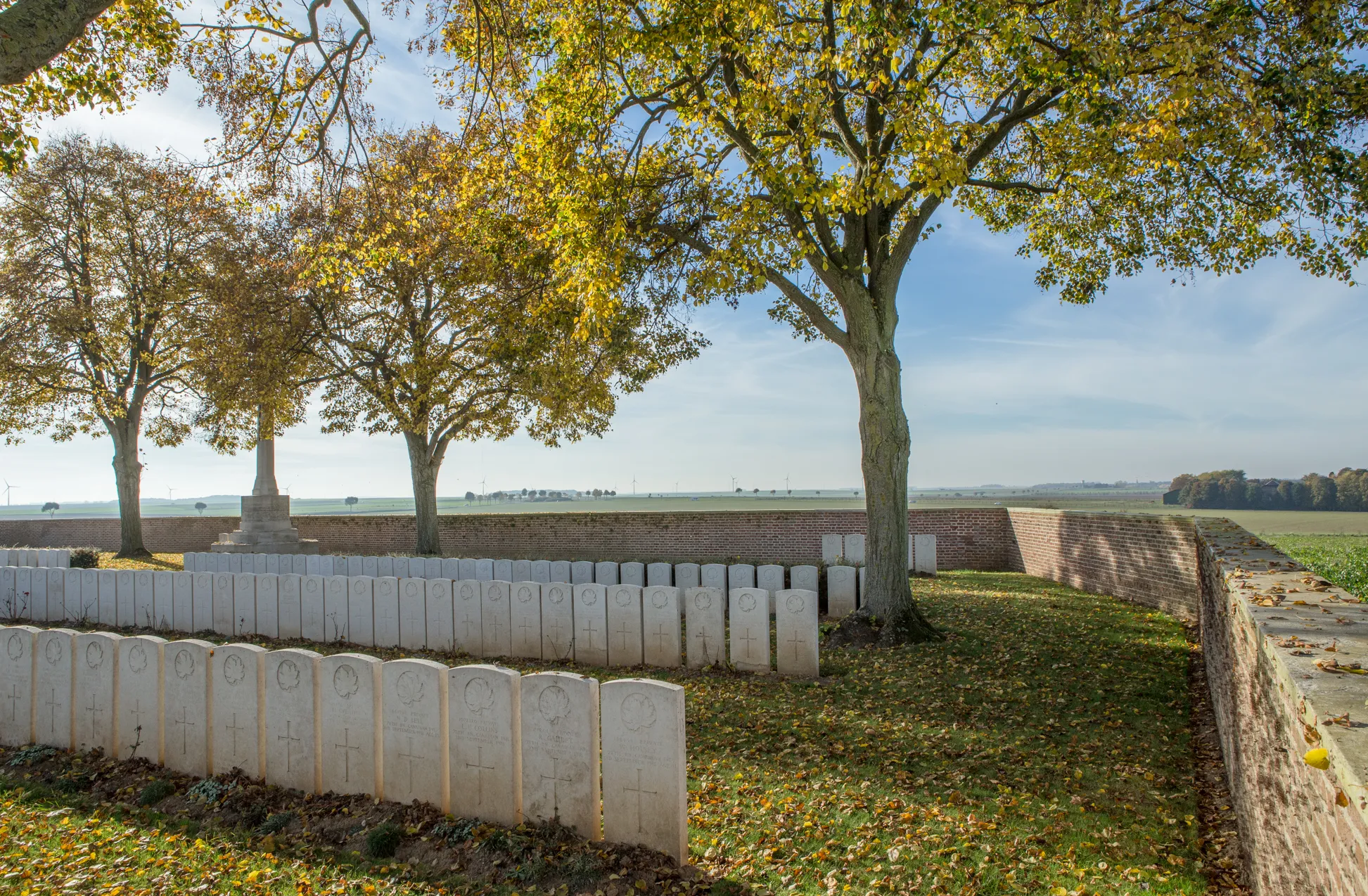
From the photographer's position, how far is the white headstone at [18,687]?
5.96m

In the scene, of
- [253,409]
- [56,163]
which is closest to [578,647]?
[253,409]

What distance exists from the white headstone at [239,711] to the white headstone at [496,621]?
395cm

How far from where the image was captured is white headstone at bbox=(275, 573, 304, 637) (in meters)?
10.2

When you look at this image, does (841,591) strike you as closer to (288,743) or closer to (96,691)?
(288,743)

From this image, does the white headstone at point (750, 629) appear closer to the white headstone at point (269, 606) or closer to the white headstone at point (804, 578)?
the white headstone at point (804, 578)

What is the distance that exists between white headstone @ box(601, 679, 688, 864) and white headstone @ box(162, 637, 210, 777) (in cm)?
298

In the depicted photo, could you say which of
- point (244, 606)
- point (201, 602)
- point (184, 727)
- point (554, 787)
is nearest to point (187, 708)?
point (184, 727)

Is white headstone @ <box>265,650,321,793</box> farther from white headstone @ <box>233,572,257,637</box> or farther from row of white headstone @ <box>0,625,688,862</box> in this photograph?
white headstone @ <box>233,572,257,637</box>

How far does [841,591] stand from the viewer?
11.3 m

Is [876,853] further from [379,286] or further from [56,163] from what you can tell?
[56,163]

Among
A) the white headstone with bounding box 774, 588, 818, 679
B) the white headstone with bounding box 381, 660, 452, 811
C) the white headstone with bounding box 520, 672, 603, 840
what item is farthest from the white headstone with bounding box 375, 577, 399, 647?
the white headstone with bounding box 520, 672, 603, 840

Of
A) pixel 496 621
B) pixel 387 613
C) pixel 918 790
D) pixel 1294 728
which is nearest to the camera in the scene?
pixel 1294 728

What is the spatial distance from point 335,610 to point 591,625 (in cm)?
367

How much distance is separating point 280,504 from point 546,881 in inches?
862
